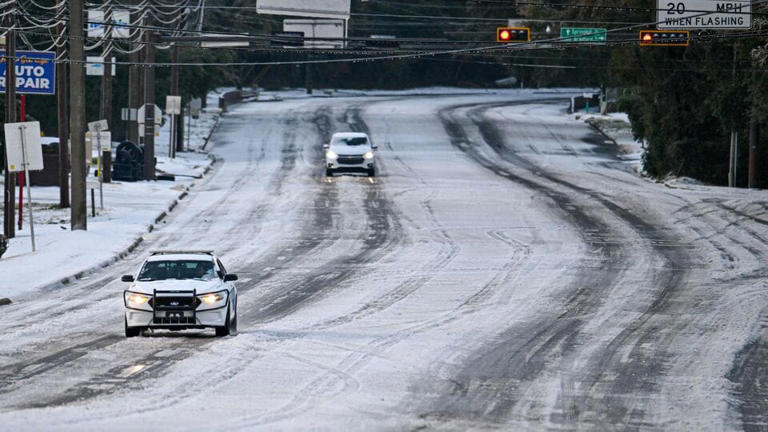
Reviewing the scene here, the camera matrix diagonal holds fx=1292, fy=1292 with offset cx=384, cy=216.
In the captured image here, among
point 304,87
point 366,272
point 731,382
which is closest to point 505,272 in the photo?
point 366,272

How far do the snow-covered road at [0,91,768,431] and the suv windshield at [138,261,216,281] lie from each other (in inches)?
35.8

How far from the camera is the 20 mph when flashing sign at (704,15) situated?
Result: 3822 centimetres

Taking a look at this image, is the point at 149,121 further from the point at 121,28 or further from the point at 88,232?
the point at 88,232

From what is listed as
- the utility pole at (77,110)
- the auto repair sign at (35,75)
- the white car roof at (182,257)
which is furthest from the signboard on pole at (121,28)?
the white car roof at (182,257)

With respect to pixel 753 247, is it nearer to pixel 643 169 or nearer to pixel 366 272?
pixel 366 272

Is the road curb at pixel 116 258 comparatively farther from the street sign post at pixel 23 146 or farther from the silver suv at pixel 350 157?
the silver suv at pixel 350 157

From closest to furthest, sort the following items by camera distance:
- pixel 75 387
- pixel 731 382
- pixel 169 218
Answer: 1. pixel 75 387
2. pixel 731 382
3. pixel 169 218

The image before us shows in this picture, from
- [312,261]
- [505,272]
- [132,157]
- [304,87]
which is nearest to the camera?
[505,272]

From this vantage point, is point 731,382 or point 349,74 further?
point 349,74

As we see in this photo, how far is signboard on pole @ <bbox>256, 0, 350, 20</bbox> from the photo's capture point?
42.2 m

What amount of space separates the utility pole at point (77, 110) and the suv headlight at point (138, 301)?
53.1ft

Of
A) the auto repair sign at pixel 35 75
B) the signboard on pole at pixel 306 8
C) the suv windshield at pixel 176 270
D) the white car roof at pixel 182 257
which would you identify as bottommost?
the suv windshield at pixel 176 270

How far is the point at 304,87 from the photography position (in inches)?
4702

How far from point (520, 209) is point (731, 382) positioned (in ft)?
81.5
